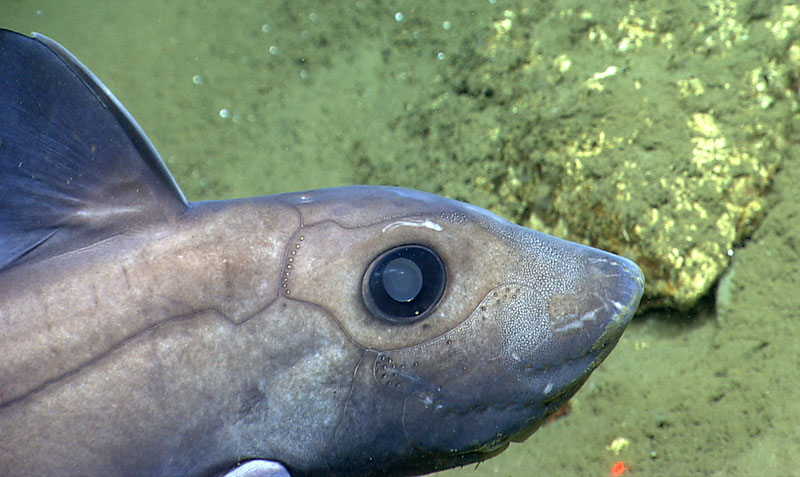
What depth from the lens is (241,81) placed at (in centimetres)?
420

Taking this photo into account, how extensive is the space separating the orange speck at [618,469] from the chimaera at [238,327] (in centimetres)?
123

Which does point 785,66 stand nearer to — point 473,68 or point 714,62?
point 714,62

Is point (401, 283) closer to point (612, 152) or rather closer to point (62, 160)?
point (62, 160)

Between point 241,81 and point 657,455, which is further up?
point 241,81

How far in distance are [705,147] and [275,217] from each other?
2145 millimetres

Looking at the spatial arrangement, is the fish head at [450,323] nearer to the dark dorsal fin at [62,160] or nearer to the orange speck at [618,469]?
the dark dorsal fin at [62,160]

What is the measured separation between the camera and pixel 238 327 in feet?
5.48

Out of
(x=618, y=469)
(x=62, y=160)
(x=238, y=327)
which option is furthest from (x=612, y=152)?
(x=62, y=160)

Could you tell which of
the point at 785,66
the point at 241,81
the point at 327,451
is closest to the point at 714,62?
the point at 785,66

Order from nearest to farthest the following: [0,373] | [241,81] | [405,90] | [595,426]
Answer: [0,373]
[595,426]
[405,90]
[241,81]

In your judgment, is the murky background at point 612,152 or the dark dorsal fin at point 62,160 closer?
the dark dorsal fin at point 62,160

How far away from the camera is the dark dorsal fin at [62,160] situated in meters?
1.67

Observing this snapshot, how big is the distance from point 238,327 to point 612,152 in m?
2.09

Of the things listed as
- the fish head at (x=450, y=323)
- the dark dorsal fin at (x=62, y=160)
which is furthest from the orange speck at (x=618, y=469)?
the dark dorsal fin at (x=62, y=160)
